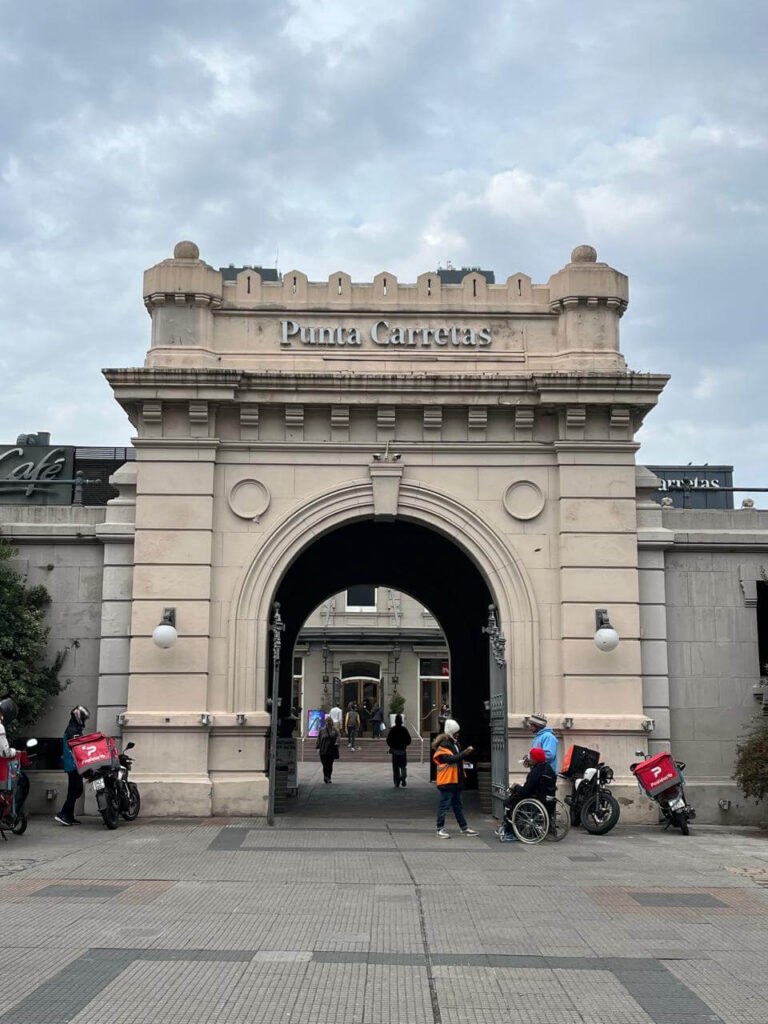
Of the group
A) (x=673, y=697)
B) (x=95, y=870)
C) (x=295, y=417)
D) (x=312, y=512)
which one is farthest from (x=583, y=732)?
(x=95, y=870)

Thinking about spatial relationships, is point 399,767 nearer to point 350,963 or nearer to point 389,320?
point 389,320

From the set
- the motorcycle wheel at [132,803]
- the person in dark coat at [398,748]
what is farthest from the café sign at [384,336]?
the person in dark coat at [398,748]

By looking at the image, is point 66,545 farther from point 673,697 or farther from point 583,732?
point 673,697

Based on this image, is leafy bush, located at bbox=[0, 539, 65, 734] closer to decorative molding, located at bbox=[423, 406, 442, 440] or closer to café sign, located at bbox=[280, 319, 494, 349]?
café sign, located at bbox=[280, 319, 494, 349]

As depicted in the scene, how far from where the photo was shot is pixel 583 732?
1672 cm

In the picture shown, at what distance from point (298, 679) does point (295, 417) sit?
1146 inches

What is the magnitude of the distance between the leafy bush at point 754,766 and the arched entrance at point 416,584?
18.2 ft

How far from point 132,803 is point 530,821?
5688 mm

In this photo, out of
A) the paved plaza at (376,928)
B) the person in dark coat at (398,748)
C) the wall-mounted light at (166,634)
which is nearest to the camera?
the paved plaza at (376,928)

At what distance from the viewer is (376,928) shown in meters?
9.05

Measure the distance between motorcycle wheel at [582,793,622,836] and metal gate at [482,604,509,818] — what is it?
1.22 meters

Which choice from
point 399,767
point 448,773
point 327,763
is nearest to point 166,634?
point 448,773

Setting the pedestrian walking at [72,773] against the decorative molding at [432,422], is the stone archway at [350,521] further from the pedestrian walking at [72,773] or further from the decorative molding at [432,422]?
the pedestrian walking at [72,773]

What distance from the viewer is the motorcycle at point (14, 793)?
46.5 feet
